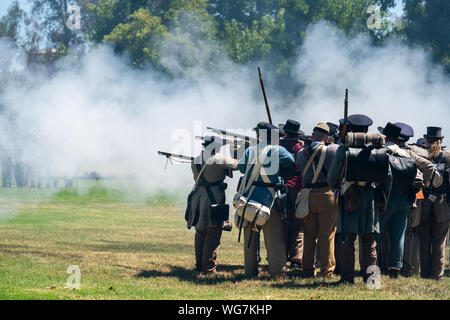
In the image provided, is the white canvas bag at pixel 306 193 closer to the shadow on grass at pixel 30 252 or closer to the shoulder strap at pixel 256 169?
the shoulder strap at pixel 256 169

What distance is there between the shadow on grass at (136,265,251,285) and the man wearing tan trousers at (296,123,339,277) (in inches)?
38.6

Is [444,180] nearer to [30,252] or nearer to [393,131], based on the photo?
[393,131]

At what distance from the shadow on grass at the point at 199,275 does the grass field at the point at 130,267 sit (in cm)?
1

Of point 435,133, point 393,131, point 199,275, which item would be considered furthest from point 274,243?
point 435,133

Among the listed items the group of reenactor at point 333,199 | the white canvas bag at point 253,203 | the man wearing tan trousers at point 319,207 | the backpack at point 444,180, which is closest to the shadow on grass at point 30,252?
the group of reenactor at point 333,199

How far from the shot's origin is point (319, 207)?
30.4 feet

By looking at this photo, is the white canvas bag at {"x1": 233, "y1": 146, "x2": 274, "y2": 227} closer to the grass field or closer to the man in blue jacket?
the man in blue jacket

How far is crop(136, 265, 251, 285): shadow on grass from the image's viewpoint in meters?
9.44

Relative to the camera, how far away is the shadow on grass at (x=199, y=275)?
9.44m

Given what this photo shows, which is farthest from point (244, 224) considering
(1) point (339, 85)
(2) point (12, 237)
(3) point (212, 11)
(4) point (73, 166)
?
(3) point (212, 11)

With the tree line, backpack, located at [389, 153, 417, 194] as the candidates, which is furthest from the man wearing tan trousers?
the tree line

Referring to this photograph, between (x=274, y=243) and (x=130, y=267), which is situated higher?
(x=274, y=243)

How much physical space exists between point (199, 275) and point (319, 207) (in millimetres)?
1938

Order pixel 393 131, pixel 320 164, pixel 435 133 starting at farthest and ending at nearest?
pixel 435 133 < pixel 393 131 < pixel 320 164
